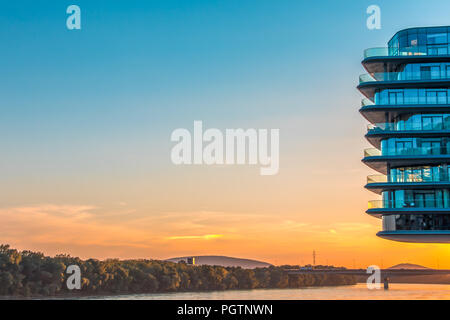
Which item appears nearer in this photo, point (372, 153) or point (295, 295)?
point (372, 153)

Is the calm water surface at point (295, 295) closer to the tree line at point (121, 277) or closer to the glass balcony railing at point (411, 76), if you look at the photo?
the tree line at point (121, 277)

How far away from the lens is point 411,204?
62.3 metres

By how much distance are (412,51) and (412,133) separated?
7934mm

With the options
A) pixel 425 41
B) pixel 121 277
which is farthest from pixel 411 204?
pixel 121 277

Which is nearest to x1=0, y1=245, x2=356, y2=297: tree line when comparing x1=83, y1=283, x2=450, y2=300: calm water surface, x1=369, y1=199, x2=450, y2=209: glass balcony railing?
x1=83, y1=283, x2=450, y2=300: calm water surface

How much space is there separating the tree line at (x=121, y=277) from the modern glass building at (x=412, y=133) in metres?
→ 71.9

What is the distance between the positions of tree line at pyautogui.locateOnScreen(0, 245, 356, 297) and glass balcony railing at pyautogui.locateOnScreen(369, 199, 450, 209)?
2794 inches

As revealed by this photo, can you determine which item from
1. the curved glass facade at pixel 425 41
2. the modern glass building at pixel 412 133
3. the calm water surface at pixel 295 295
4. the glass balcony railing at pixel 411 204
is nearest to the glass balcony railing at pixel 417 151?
the modern glass building at pixel 412 133

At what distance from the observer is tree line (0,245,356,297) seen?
11719 cm

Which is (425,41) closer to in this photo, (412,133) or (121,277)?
(412,133)

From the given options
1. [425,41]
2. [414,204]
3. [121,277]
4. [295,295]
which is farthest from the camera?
[295,295]

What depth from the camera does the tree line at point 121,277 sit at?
11719 cm

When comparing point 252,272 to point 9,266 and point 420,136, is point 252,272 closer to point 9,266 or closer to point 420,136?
point 9,266
